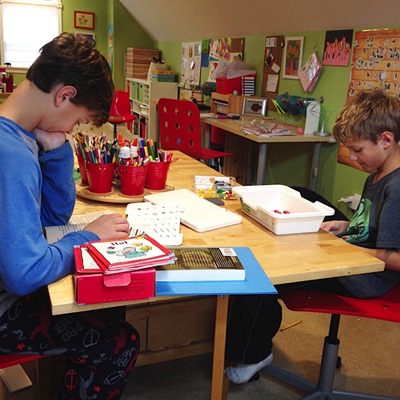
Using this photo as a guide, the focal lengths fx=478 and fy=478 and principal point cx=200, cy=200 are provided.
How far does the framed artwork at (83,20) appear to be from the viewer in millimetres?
6859

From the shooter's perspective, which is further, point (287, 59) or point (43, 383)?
point (287, 59)

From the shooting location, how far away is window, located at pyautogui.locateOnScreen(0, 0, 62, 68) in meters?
6.67

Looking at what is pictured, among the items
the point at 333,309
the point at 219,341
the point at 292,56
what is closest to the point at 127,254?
the point at 219,341

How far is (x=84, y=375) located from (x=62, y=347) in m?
0.09

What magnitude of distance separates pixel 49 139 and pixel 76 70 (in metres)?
0.27

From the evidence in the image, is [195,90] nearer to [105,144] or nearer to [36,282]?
[105,144]

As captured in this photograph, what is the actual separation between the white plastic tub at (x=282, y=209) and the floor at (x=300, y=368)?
0.73 meters

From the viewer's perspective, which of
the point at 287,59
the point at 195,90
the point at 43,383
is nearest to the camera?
the point at 43,383

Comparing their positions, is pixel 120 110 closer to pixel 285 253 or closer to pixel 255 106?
pixel 255 106

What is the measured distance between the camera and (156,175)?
1.61m

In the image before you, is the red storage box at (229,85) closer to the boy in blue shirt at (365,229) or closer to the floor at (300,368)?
the floor at (300,368)

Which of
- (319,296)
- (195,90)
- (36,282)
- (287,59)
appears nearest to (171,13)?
(195,90)

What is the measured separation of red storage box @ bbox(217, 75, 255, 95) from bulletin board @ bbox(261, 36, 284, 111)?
221 mm

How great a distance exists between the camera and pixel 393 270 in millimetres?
1380
